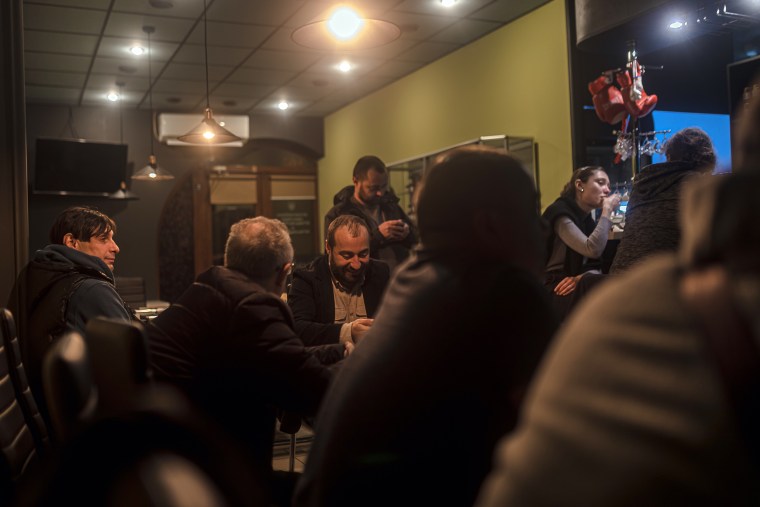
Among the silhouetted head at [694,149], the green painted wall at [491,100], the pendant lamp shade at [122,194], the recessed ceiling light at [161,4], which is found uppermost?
the recessed ceiling light at [161,4]

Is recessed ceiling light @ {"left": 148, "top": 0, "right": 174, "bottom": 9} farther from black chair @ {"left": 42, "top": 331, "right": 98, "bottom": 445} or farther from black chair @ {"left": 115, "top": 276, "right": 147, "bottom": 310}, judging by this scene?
black chair @ {"left": 42, "top": 331, "right": 98, "bottom": 445}

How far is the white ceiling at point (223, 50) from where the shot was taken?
5.21 m

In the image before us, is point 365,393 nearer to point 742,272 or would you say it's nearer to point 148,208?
point 742,272

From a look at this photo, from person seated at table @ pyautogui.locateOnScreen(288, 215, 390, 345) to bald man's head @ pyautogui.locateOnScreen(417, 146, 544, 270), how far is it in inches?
67.6

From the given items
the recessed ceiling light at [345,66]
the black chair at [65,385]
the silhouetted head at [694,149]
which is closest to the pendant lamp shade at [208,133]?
the recessed ceiling light at [345,66]

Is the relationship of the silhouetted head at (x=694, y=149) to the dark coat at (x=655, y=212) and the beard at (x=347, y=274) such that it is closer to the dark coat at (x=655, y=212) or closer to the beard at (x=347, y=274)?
the dark coat at (x=655, y=212)

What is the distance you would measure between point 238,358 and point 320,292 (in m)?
1.04

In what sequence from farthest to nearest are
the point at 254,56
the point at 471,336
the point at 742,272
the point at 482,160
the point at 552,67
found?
the point at 254,56, the point at 552,67, the point at 482,160, the point at 471,336, the point at 742,272

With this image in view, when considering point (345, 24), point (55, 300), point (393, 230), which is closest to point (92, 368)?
point (55, 300)

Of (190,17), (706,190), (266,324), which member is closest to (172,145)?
(190,17)

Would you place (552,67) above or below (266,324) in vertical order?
above


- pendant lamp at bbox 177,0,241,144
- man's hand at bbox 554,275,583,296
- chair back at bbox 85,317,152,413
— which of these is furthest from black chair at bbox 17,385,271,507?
pendant lamp at bbox 177,0,241,144

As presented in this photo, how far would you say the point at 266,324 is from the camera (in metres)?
1.82

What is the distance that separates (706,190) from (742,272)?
0.08 m
